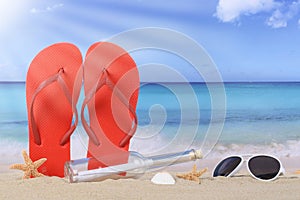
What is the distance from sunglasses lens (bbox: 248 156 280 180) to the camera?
100 cm

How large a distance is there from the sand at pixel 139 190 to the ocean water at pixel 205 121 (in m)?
0.56

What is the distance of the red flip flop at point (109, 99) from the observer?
1130mm

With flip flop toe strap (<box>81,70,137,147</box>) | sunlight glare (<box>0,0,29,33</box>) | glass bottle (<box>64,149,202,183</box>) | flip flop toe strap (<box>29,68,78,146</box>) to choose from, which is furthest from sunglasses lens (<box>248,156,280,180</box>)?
sunlight glare (<box>0,0,29,33</box>)

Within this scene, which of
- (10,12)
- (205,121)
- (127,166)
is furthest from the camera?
(10,12)

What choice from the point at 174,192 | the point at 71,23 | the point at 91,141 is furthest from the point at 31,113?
the point at 71,23

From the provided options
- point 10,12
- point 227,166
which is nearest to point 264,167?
point 227,166

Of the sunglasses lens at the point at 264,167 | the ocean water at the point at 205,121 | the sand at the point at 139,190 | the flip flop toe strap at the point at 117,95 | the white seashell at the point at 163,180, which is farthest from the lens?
the ocean water at the point at 205,121

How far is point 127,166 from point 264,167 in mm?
342

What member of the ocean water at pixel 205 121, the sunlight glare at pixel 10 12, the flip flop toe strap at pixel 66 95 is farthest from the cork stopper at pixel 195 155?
the sunlight glare at pixel 10 12

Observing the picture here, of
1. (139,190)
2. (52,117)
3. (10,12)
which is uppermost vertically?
(10,12)

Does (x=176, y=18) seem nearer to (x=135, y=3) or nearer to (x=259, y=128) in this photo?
(x=135, y=3)

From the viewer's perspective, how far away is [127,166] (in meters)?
0.98

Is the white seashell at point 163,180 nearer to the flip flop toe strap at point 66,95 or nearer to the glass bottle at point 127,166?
the glass bottle at point 127,166

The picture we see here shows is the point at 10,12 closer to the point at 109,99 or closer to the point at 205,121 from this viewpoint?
the point at 205,121
